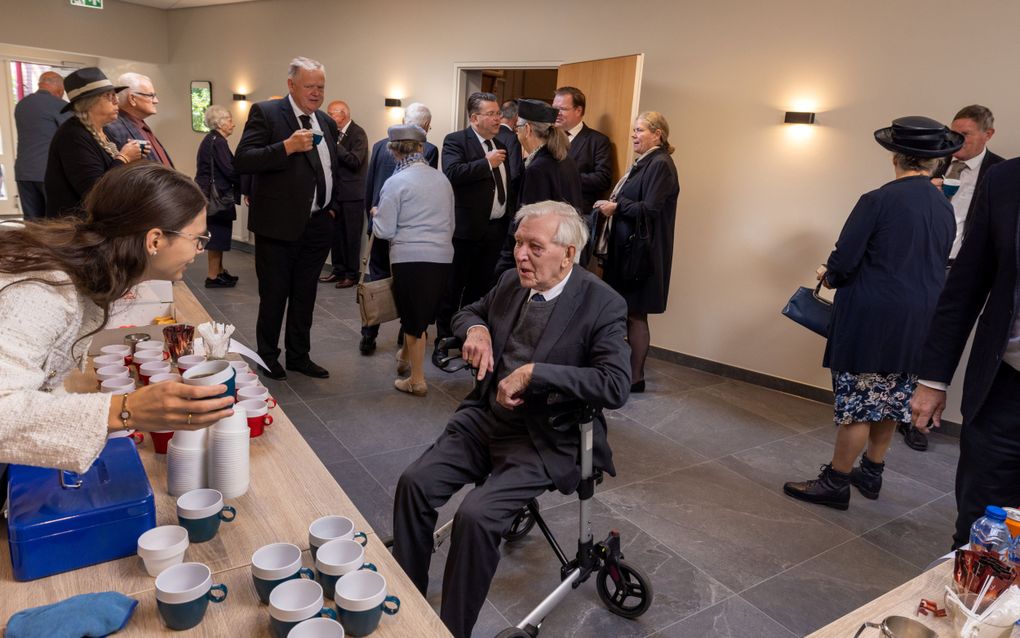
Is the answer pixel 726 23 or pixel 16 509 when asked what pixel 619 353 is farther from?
pixel 726 23

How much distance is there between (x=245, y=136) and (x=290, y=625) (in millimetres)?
3197

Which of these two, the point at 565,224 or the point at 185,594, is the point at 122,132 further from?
the point at 185,594

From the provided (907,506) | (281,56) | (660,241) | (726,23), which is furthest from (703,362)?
(281,56)

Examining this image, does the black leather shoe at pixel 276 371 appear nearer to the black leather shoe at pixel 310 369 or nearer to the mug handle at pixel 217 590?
the black leather shoe at pixel 310 369

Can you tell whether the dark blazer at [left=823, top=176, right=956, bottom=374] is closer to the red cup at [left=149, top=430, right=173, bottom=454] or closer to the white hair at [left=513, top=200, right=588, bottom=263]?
the white hair at [left=513, top=200, right=588, bottom=263]

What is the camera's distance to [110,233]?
1.29 metres

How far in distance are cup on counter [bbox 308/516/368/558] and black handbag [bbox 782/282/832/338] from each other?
2985 mm

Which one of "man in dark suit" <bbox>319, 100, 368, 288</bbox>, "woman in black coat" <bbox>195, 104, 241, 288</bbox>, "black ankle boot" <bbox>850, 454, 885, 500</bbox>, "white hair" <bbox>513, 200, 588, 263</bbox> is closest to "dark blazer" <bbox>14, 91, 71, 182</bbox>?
"woman in black coat" <bbox>195, 104, 241, 288</bbox>

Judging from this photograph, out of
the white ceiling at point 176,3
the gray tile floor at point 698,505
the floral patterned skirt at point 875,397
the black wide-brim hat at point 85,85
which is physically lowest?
the gray tile floor at point 698,505

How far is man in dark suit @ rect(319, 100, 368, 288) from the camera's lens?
668 cm

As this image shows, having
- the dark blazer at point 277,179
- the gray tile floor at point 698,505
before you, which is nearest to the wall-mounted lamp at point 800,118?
the gray tile floor at point 698,505

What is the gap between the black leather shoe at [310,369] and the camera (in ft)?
13.6

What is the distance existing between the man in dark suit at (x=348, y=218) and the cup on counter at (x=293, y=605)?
5979 mm

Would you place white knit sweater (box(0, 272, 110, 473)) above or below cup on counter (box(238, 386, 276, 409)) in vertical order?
above
